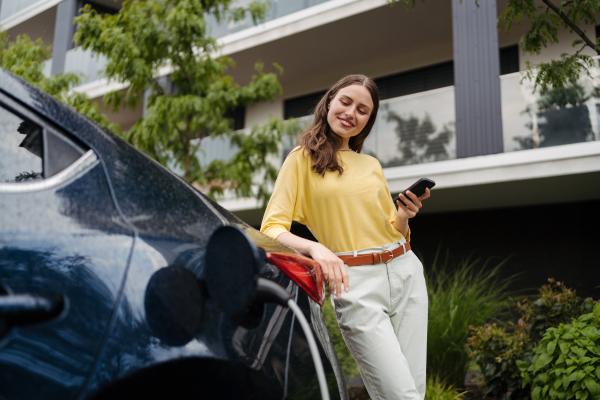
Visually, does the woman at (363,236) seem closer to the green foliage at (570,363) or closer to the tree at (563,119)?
the green foliage at (570,363)

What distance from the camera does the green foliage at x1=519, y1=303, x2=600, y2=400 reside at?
8.81 feet

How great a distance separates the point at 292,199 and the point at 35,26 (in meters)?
16.8

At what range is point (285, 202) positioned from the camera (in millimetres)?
1606

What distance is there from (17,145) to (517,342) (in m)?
3.71

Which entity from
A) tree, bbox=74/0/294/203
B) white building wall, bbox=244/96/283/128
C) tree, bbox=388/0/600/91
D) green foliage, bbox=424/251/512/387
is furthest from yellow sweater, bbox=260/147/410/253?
white building wall, bbox=244/96/283/128

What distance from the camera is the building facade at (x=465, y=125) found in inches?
269

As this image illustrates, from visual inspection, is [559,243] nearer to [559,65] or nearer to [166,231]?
[559,65]

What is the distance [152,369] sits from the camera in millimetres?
769

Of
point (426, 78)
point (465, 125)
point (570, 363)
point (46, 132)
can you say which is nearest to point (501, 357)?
point (570, 363)

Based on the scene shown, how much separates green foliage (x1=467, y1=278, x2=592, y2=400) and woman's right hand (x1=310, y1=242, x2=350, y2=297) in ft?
8.80

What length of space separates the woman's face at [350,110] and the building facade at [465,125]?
5.73 metres

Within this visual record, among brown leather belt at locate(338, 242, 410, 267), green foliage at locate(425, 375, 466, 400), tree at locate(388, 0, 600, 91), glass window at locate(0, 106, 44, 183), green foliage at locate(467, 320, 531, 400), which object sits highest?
tree at locate(388, 0, 600, 91)

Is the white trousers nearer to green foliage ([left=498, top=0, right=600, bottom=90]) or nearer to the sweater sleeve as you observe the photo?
the sweater sleeve

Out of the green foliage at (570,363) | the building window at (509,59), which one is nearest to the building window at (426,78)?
the building window at (509,59)
